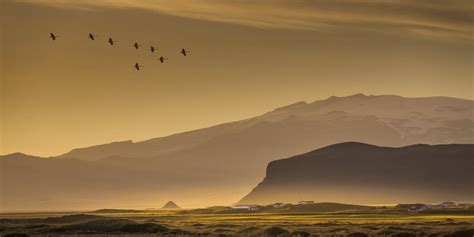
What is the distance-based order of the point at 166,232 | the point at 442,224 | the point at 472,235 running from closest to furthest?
the point at 472,235
the point at 166,232
the point at 442,224

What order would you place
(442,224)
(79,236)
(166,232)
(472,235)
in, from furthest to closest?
(442,224) → (166,232) → (79,236) → (472,235)

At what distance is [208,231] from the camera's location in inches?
6348

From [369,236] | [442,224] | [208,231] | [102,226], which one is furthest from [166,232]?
[442,224]

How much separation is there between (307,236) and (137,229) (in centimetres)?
3175

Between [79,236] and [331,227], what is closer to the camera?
[79,236]

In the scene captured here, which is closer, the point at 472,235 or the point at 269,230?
the point at 472,235

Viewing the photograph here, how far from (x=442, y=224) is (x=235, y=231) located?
3256 cm

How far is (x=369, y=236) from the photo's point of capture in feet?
459

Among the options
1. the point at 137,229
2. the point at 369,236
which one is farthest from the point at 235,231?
the point at 369,236

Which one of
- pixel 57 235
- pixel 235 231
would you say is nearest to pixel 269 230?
pixel 235 231

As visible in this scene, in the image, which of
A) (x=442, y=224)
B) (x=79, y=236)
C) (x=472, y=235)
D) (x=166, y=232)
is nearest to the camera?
(x=472, y=235)

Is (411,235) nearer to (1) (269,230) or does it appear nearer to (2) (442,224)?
(1) (269,230)

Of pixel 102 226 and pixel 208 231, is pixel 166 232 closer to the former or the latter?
pixel 208 231

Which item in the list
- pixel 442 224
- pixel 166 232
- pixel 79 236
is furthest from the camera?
pixel 442 224
